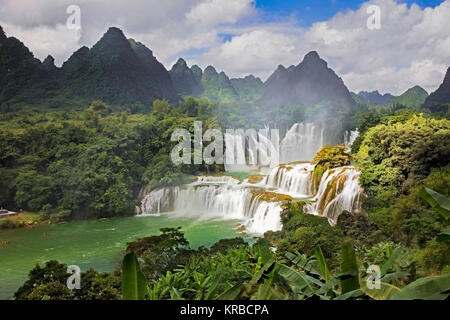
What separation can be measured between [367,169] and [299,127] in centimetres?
1159

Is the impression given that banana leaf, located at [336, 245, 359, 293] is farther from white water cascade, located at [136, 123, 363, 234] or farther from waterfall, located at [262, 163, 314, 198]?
waterfall, located at [262, 163, 314, 198]

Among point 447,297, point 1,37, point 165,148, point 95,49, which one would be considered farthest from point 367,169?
point 95,49

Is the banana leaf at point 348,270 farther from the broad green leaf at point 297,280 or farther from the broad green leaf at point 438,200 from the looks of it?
the broad green leaf at point 438,200

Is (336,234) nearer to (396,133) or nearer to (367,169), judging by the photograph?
Answer: (367,169)

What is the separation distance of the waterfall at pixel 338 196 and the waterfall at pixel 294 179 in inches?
45.2

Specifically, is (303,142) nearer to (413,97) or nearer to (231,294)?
(413,97)

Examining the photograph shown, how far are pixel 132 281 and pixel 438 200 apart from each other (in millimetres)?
1204

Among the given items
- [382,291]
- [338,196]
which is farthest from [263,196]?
[382,291]

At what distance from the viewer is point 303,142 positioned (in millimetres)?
18281

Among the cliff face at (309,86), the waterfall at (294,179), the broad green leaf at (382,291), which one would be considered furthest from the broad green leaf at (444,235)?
the cliff face at (309,86)

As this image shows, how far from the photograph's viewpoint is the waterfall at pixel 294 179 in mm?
9766

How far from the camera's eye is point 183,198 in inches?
477

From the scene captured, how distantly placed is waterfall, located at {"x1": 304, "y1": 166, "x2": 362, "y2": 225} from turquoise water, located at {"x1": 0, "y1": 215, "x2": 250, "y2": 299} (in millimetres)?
2242

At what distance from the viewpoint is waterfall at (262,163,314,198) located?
9766 millimetres
